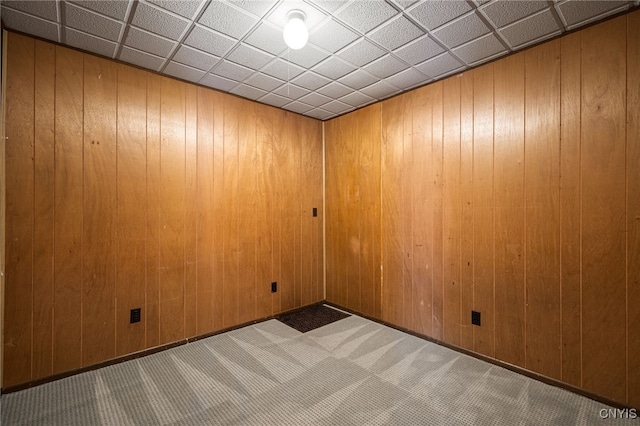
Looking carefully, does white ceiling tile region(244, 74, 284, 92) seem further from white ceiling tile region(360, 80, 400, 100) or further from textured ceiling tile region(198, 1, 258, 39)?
white ceiling tile region(360, 80, 400, 100)

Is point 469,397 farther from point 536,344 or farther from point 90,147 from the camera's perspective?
point 90,147

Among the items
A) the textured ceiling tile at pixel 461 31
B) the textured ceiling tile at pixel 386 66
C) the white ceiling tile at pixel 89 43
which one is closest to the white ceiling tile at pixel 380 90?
the textured ceiling tile at pixel 386 66

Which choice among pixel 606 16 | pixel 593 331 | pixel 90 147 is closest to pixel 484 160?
pixel 606 16

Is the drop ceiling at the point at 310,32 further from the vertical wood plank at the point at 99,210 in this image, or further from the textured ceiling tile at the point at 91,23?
the vertical wood plank at the point at 99,210

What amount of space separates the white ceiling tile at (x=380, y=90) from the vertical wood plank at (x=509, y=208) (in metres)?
0.93

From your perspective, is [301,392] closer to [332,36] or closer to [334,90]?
[332,36]

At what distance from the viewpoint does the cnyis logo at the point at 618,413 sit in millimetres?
1754

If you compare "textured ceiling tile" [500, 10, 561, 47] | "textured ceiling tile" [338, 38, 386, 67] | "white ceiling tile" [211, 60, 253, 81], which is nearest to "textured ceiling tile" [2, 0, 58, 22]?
"white ceiling tile" [211, 60, 253, 81]

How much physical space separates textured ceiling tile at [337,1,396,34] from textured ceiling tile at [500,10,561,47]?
869mm

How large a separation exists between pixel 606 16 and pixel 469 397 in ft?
8.76

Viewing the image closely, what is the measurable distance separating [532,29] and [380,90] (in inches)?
52.1

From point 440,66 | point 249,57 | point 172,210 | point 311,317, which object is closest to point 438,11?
point 440,66

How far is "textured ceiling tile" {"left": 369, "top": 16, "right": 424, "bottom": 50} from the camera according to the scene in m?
1.92

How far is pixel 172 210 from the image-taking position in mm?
2703
